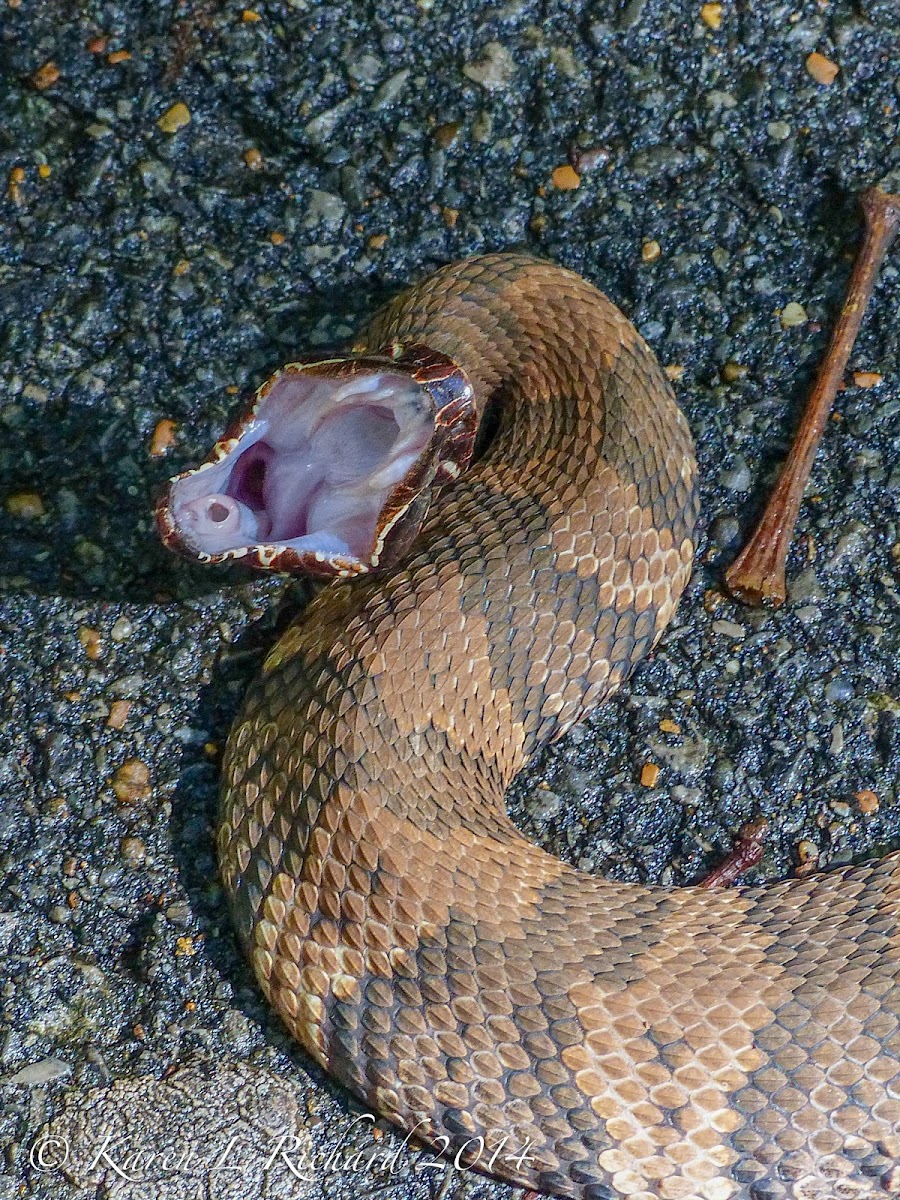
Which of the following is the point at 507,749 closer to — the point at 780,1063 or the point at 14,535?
the point at 780,1063

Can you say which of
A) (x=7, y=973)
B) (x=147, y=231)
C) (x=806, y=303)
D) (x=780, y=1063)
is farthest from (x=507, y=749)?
(x=147, y=231)

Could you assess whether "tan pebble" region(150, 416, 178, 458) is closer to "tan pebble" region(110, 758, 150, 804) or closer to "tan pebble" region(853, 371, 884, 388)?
"tan pebble" region(110, 758, 150, 804)

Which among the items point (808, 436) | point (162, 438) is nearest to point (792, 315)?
point (808, 436)

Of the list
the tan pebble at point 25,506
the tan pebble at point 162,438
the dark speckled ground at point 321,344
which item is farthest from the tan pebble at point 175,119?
the tan pebble at point 25,506

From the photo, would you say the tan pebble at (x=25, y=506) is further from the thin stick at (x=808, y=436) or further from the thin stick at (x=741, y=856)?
the thin stick at (x=741, y=856)

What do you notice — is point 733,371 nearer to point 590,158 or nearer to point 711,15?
point 590,158

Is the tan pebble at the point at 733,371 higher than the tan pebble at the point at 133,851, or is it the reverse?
the tan pebble at the point at 733,371

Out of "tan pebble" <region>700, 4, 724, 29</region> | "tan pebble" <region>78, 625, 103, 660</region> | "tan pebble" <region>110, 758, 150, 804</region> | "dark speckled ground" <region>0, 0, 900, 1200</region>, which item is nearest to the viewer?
"dark speckled ground" <region>0, 0, 900, 1200</region>

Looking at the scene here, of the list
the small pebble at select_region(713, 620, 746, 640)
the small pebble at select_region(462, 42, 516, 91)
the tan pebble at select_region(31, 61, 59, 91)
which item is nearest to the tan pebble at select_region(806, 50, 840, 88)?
the small pebble at select_region(462, 42, 516, 91)
